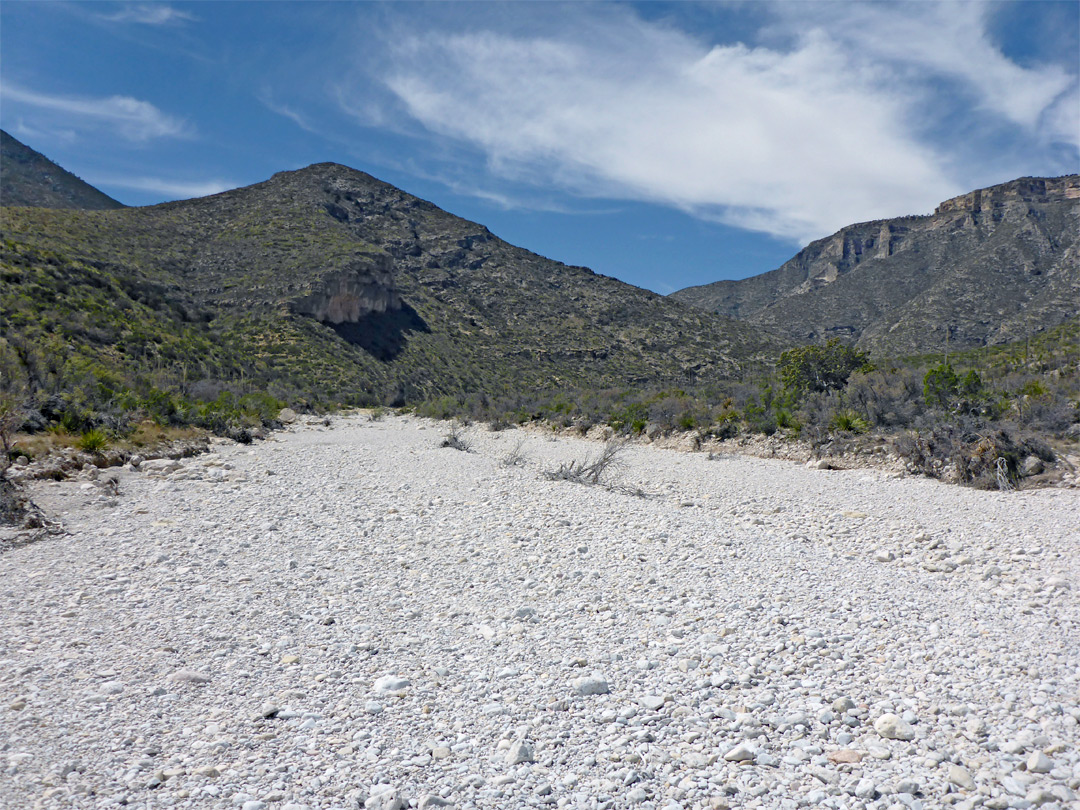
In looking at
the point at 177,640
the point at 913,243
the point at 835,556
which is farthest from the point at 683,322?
the point at 177,640

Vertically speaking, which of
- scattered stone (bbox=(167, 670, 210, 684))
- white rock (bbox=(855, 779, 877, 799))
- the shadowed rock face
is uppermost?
the shadowed rock face

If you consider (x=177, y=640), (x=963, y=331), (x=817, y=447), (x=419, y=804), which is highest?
(x=963, y=331)

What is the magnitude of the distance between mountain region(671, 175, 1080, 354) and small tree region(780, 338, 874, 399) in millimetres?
24924

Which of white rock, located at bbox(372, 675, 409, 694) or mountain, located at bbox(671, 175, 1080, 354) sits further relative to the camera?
mountain, located at bbox(671, 175, 1080, 354)

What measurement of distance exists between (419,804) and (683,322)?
5284 centimetres

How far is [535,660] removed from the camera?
13.0 feet

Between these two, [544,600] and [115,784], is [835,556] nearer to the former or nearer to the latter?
[544,600]

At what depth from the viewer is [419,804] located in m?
2.60

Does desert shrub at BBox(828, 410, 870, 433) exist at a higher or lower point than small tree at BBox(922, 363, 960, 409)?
lower

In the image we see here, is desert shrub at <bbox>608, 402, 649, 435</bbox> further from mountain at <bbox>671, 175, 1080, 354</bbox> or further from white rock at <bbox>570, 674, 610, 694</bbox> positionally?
mountain at <bbox>671, 175, 1080, 354</bbox>

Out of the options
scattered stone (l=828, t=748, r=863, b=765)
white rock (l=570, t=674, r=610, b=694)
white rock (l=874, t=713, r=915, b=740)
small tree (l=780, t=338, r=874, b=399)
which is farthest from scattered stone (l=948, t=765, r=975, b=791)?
small tree (l=780, t=338, r=874, b=399)

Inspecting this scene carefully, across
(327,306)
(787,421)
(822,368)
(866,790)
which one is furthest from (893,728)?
(327,306)

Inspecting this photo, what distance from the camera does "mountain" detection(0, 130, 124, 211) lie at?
82062mm

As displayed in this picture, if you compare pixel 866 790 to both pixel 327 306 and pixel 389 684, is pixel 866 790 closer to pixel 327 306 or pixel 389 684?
pixel 389 684
